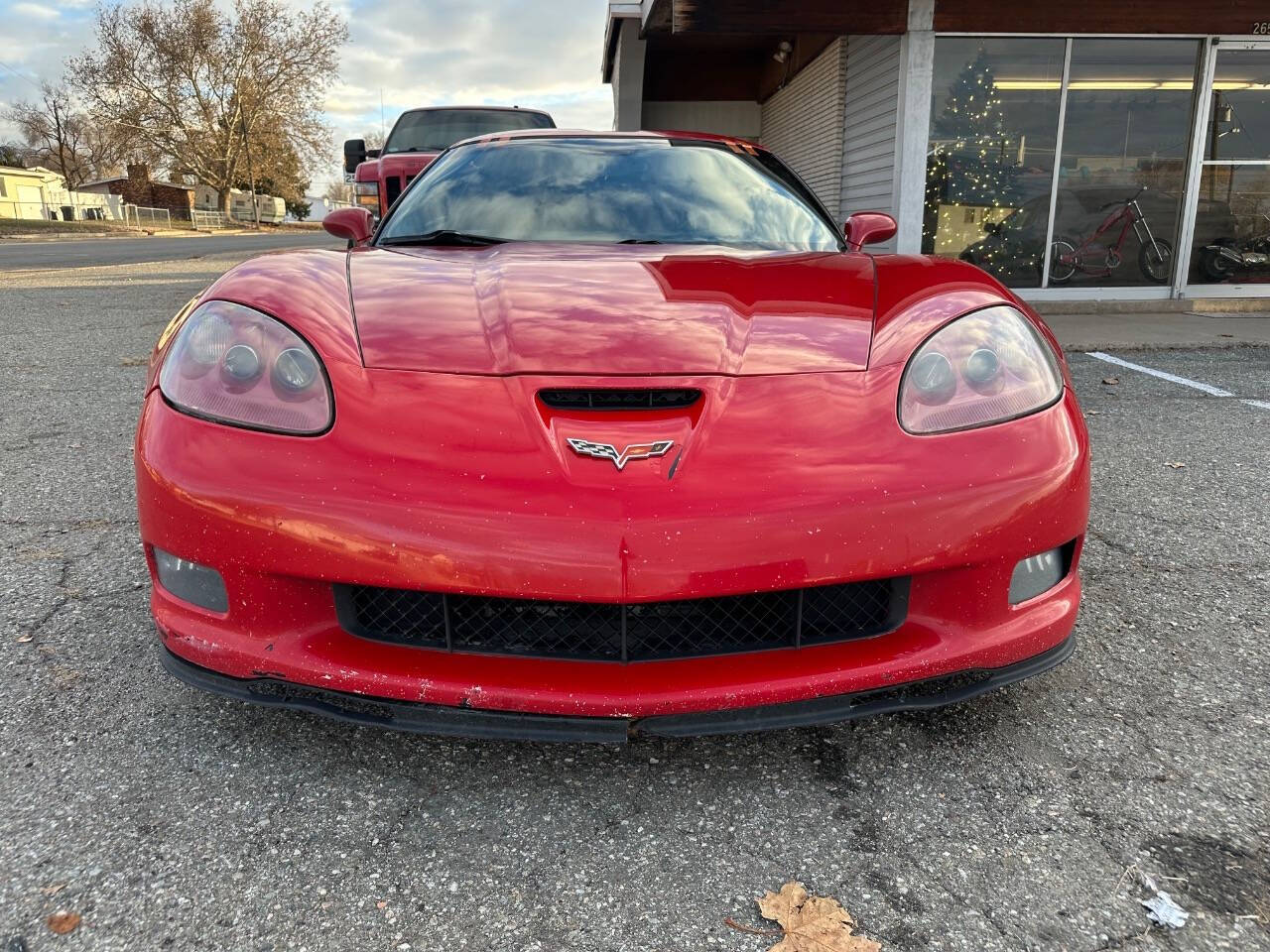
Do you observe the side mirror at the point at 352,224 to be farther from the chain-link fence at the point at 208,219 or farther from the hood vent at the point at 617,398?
the chain-link fence at the point at 208,219

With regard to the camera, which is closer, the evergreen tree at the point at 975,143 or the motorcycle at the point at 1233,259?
the evergreen tree at the point at 975,143

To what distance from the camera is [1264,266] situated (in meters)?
9.22

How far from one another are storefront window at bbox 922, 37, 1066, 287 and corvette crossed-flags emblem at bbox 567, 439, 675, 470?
8208 mm

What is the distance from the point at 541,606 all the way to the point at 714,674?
0.31 meters

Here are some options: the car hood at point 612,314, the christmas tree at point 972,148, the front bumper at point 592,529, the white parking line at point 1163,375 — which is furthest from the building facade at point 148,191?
the front bumper at point 592,529

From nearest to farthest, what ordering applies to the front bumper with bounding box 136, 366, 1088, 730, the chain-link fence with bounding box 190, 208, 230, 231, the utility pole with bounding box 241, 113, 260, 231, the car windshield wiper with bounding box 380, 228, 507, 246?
1. the front bumper with bounding box 136, 366, 1088, 730
2. the car windshield wiper with bounding box 380, 228, 507, 246
3. the utility pole with bounding box 241, 113, 260, 231
4. the chain-link fence with bounding box 190, 208, 230, 231

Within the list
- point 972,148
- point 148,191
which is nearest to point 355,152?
point 972,148

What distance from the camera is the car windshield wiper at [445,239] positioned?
104 inches

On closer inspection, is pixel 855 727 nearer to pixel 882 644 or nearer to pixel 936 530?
pixel 882 644

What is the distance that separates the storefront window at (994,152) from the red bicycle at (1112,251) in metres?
0.21

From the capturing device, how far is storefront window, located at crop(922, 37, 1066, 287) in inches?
338

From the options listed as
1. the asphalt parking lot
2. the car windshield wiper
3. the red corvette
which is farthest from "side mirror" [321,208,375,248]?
the asphalt parking lot

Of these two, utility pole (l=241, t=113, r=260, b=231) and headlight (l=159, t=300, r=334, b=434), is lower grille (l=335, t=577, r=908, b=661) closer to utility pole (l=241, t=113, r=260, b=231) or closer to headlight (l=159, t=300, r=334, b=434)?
headlight (l=159, t=300, r=334, b=434)

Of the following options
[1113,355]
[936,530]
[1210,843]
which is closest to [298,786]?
[936,530]
